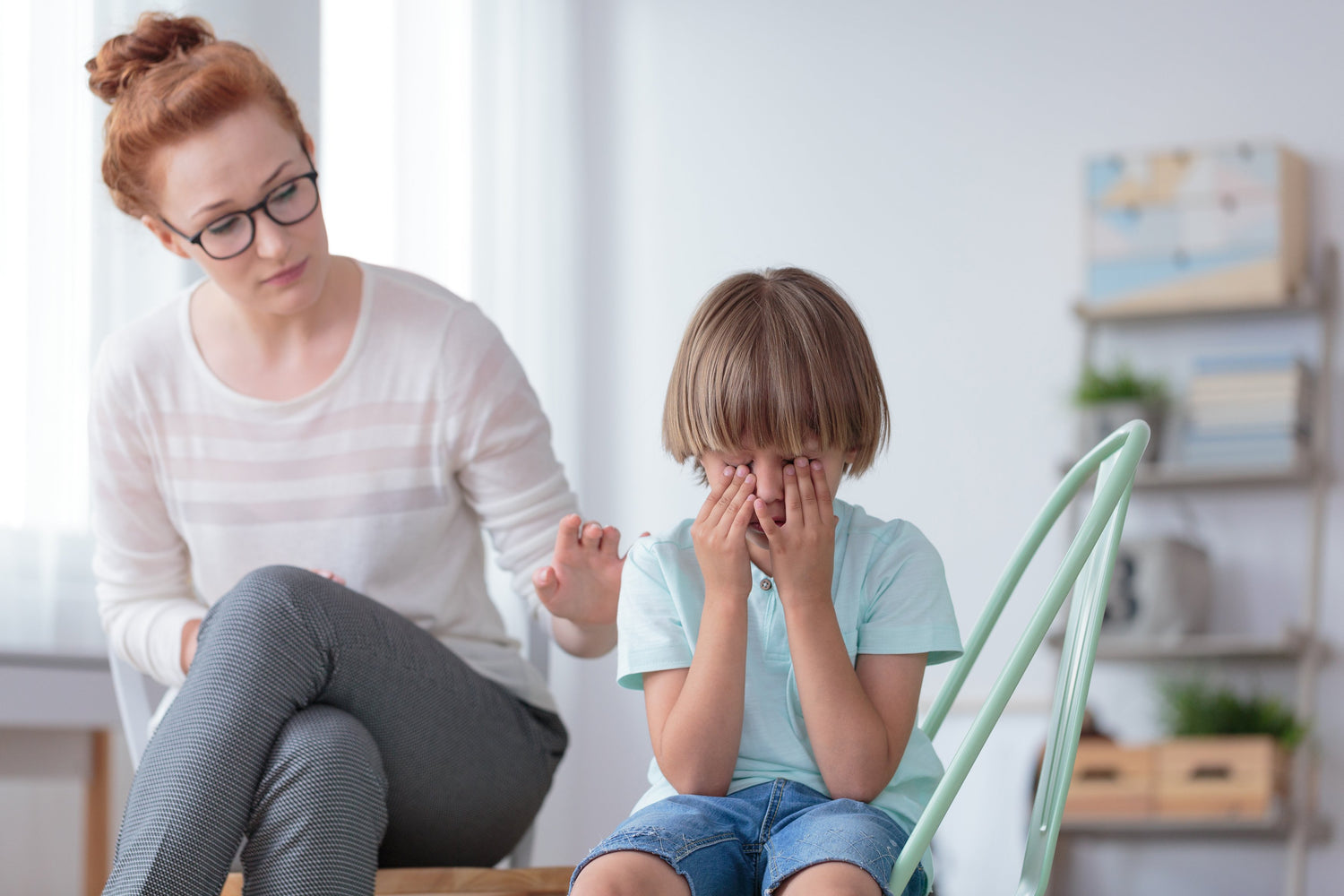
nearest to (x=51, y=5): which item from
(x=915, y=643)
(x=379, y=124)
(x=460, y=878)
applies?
(x=379, y=124)

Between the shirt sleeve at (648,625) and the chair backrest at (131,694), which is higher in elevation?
the shirt sleeve at (648,625)

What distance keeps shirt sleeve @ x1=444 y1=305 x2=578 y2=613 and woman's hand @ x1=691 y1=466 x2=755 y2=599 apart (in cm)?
52

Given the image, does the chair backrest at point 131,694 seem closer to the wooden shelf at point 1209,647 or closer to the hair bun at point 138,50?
the hair bun at point 138,50

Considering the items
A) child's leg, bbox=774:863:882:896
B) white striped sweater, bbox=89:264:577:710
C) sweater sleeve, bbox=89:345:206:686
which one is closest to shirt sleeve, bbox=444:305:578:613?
white striped sweater, bbox=89:264:577:710

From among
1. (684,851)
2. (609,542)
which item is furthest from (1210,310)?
(684,851)

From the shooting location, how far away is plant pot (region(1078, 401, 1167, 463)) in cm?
298

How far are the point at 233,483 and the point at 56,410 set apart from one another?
2.73ft

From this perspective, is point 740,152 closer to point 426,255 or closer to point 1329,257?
point 426,255

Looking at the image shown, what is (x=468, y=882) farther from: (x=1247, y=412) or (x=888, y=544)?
(x=1247, y=412)

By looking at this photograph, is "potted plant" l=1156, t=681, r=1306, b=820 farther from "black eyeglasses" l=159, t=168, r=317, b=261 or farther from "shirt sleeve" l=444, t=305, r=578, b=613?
"black eyeglasses" l=159, t=168, r=317, b=261

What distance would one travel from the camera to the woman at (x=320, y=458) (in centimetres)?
130

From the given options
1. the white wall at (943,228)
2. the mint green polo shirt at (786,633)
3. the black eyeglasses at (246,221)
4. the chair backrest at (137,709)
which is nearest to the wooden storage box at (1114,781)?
the white wall at (943,228)

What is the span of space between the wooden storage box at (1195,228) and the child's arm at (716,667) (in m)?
2.27

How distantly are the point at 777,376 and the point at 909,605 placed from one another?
0.19m
